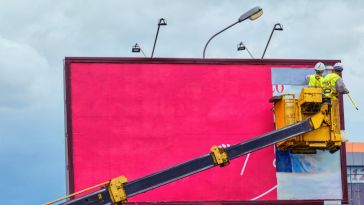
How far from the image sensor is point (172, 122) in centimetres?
3167

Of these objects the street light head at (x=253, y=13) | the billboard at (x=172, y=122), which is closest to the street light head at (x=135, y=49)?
the billboard at (x=172, y=122)

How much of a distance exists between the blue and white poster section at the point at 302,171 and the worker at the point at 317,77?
0.93 meters

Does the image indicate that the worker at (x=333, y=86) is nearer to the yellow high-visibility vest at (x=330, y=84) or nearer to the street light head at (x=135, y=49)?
the yellow high-visibility vest at (x=330, y=84)

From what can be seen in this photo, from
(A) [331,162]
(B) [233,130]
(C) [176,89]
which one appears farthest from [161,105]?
(A) [331,162]

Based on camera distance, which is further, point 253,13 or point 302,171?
point 302,171

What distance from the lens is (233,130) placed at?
31906 mm

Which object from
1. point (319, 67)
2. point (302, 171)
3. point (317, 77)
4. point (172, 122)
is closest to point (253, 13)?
point (319, 67)

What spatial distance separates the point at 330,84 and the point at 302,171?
339cm

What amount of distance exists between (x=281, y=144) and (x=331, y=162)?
230 centimetres

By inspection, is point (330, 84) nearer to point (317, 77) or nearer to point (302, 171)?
point (317, 77)

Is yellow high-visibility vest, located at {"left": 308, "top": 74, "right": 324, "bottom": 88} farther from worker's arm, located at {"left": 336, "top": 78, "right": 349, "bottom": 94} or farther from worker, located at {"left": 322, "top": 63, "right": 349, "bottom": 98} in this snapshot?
worker's arm, located at {"left": 336, "top": 78, "right": 349, "bottom": 94}

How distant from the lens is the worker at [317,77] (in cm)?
3145

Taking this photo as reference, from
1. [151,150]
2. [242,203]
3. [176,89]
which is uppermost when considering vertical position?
[176,89]

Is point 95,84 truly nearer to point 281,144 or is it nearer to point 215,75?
point 215,75
